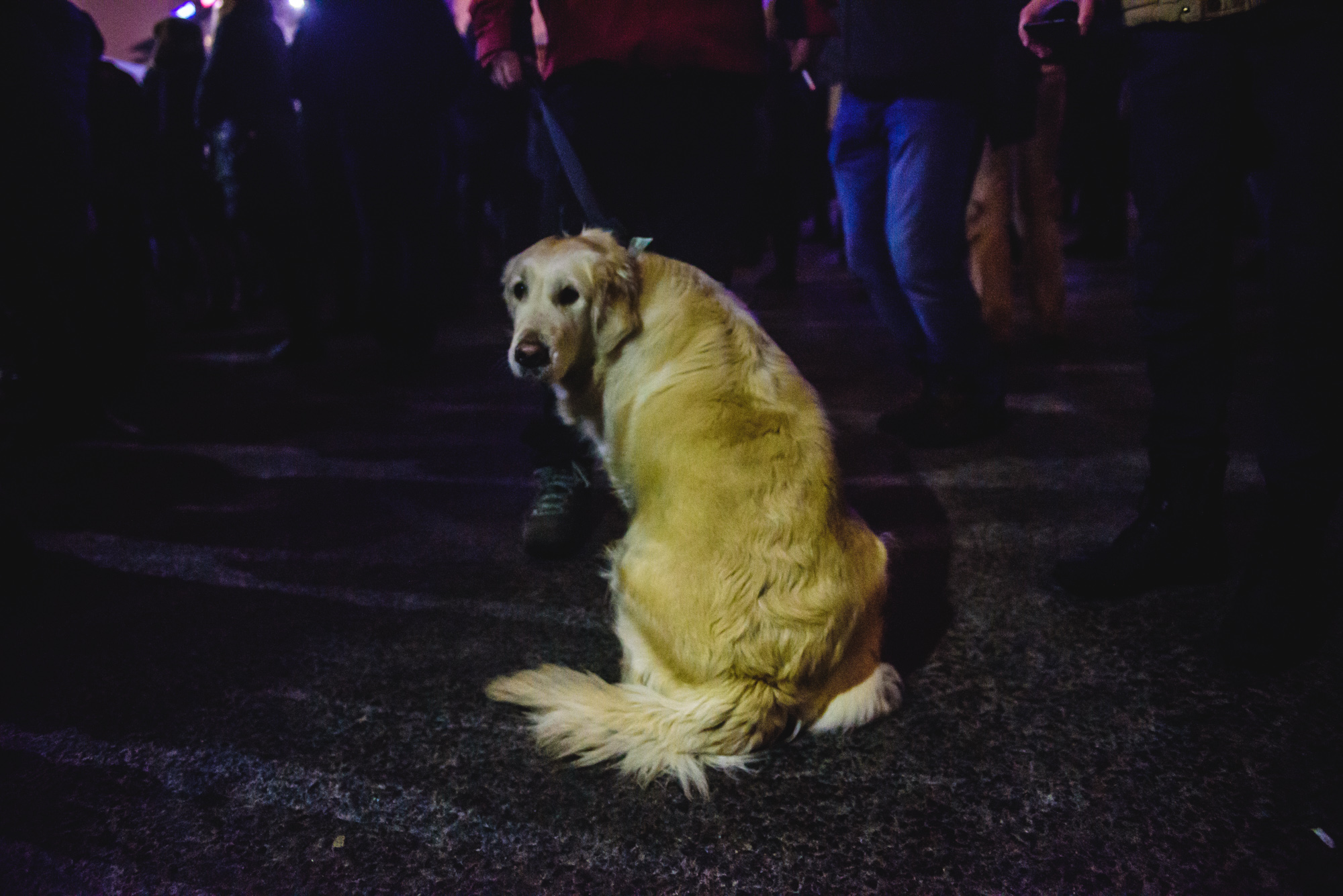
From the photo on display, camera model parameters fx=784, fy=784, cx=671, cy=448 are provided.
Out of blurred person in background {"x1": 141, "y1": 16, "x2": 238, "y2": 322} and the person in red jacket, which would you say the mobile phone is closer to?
the person in red jacket

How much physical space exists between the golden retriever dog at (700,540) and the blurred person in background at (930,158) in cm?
146

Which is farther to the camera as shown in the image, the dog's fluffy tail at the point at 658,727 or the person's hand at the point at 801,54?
the person's hand at the point at 801,54

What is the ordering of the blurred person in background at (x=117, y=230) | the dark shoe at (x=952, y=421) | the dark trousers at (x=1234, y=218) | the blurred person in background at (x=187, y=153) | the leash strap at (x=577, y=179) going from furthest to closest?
the blurred person in background at (x=187, y=153) → the blurred person in background at (x=117, y=230) → the dark shoe at (x=952, y=421) → the leash strap at (x=577, y=179) → the dark trousers at (x=1234, y=218)

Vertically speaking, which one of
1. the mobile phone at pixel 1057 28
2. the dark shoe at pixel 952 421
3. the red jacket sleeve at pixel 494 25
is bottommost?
the dark shoe at pixel 952 421

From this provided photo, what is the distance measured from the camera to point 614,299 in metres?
1.61

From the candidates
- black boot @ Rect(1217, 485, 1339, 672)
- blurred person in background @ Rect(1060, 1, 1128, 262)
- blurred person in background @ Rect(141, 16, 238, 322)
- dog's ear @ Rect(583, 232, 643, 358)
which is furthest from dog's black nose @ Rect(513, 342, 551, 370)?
blurred person in background @ Rect(1060, 1, 1128, 262)

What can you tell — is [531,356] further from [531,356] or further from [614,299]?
[614,299]

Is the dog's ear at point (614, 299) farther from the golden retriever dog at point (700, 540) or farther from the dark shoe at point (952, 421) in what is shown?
the dark shoe at point (952, 421)

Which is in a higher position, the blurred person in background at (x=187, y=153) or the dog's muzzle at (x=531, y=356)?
the blurred person in background at (x=187, y=153)

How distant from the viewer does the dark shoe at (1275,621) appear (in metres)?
1.57

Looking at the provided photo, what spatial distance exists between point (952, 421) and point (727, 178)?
147 centimetres

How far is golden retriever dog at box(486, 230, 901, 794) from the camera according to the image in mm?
1343

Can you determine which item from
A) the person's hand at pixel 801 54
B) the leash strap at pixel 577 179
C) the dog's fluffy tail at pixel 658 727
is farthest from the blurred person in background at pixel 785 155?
the dog's fluffy tail at pixel 658 727

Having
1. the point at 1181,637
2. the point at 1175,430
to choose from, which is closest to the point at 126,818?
the point at 1181,637
